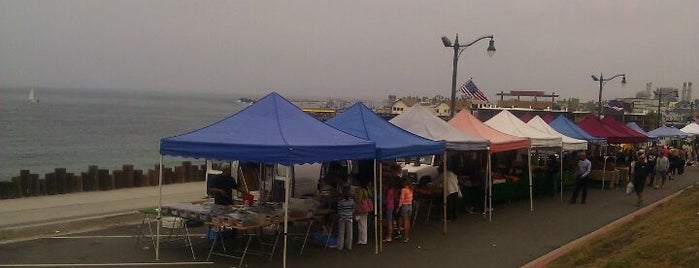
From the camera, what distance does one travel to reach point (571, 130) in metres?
22.6

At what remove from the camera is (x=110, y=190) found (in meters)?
19.8

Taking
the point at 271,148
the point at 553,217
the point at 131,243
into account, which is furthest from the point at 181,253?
the point at 553,217

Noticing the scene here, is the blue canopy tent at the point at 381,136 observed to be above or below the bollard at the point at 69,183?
above

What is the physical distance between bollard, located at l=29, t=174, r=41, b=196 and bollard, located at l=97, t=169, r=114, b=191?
1.88m

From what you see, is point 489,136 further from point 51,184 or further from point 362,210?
point 51,184

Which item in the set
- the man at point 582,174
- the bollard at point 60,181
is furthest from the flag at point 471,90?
the bollard at point 60,181

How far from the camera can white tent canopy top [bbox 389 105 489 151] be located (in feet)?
47.9

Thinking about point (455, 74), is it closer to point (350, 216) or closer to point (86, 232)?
point (350, 216)

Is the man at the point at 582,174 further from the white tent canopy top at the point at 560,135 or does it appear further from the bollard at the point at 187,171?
the bollard at the point at 187,171

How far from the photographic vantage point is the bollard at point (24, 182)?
1753cm

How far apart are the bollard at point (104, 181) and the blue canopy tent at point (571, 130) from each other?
14851 millimetres

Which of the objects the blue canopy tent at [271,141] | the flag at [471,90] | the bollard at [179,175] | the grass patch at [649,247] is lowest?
the bollard at [179,175]

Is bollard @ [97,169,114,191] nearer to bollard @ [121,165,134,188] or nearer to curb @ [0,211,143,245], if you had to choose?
bollard @ [121,165,134,188]

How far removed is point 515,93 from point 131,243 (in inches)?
4122
